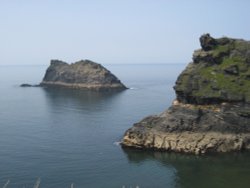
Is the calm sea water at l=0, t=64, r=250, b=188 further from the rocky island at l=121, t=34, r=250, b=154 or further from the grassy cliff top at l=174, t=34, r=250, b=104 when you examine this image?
the grassy cliff top at l=174, t=34, r=250, b=104

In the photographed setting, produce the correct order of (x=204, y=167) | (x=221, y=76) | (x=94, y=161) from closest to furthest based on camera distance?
1. (x=204, y=167)
2. (x=94, y=161)
3. (x=221, y=76)

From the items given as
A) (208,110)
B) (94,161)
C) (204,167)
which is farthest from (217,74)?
(94,161)

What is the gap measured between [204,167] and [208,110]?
20.0 meters

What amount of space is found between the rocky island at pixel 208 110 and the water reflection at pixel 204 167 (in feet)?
9.41

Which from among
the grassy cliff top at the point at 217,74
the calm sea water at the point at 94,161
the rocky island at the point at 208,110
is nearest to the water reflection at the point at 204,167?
the calm sea water at the point at 94,161

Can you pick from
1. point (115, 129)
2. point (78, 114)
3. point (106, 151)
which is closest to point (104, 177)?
point (106, 151)

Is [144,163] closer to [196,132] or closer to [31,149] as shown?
[196,132]

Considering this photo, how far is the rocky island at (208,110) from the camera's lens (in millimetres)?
98125

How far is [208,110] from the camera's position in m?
104

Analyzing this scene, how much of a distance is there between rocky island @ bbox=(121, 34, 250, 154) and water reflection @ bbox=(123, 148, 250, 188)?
287cm

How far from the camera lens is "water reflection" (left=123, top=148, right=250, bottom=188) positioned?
7944 centimetres

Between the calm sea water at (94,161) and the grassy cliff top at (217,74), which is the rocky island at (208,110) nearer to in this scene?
the grassy cliff top at (217,74)

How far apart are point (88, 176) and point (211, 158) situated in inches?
1114

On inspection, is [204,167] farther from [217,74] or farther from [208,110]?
[217,74]
